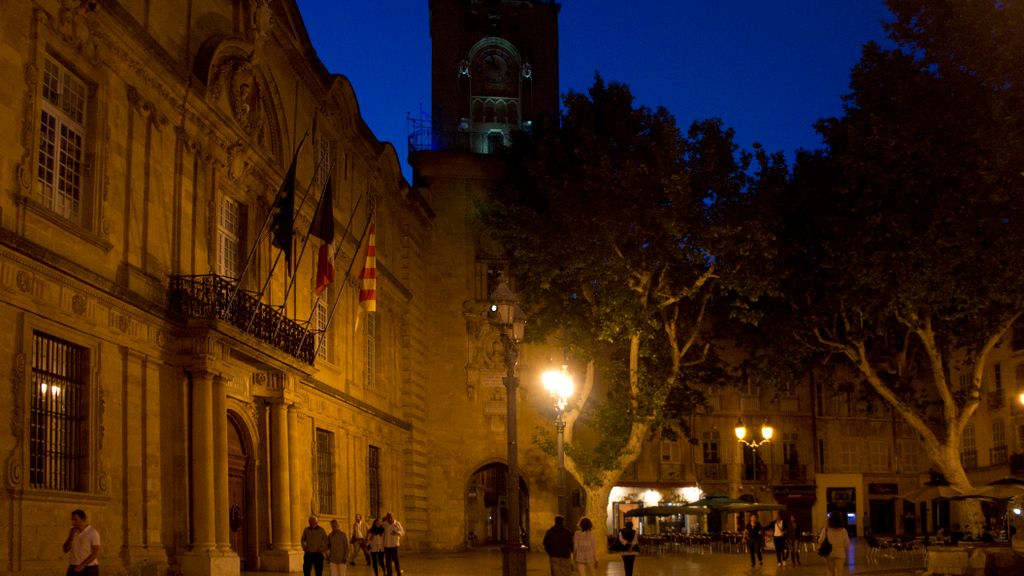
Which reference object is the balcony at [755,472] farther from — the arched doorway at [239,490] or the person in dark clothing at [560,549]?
the person in dark clothing at [560,549]

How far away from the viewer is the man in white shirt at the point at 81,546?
13.7 metres

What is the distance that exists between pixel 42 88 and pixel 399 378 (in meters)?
22.8

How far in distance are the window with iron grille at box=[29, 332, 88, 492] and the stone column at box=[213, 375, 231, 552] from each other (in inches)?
150

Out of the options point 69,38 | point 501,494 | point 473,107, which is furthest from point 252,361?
point 501,494

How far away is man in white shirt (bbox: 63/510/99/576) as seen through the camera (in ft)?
45.0

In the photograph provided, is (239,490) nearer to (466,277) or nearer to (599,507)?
(599,507)

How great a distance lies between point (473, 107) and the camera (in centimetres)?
4694

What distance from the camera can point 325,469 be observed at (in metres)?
29.9

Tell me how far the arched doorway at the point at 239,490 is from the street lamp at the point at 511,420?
7810 mm

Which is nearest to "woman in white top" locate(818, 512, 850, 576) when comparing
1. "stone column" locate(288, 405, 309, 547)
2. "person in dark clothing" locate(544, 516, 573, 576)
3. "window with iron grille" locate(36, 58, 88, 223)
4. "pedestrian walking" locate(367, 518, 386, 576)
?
"person in dark clothing" locate(544, 516, 573, 576)

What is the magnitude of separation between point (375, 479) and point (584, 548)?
18066 millimetres

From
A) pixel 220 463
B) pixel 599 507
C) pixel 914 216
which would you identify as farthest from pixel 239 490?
pixel 914 216

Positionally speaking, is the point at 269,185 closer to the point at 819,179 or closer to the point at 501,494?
the point at 819,179

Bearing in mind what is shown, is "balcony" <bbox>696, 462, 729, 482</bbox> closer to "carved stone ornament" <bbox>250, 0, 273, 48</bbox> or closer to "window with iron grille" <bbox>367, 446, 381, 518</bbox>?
"window with iron grille" <bbox>367, 446, 381, 518</bbox>
